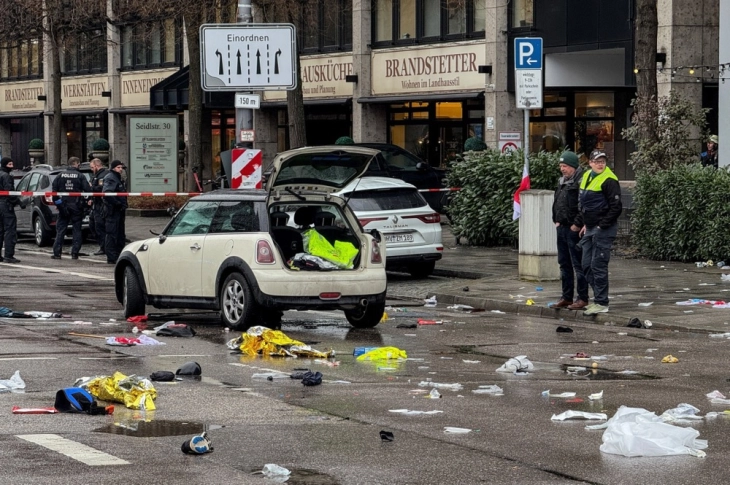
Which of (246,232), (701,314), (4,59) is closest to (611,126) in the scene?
(701,314)

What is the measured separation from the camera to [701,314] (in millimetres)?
15766

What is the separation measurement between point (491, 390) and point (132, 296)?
20.6 feet

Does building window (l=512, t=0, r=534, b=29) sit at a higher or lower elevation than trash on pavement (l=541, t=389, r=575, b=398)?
higher

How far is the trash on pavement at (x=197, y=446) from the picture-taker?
25.8 feet

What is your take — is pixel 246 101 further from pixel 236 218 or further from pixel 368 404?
pixel 368 404

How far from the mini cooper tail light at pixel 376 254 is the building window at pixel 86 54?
38838 millimetres

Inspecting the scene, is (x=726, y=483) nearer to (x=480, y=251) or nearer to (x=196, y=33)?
(x=480, y=251)

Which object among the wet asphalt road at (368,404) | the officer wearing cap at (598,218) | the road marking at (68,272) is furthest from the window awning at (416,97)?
the wet asphalt road at (368,404)

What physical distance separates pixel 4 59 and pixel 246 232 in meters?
51.7

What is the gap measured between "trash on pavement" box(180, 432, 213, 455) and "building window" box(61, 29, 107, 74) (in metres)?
45.3

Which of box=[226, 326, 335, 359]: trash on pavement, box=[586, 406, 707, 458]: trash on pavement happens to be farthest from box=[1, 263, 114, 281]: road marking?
box=[586, 406, 707, 458]: trash on pavement

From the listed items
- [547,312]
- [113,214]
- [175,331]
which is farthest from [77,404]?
[113,214]

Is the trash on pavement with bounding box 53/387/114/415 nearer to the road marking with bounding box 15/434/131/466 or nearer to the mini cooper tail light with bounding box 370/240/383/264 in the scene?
the road marking with bounding box 15/434/131/466

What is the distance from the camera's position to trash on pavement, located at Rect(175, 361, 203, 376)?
11.1 metres
